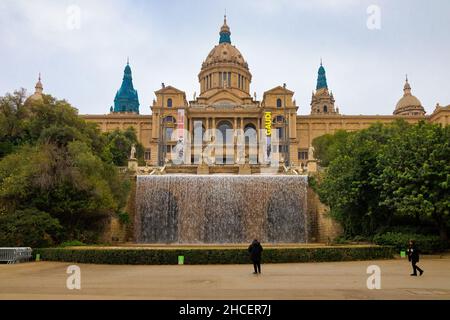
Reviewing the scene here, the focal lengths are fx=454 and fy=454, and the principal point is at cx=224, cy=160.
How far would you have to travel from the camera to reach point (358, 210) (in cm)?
2606

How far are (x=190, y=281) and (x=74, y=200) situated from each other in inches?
603

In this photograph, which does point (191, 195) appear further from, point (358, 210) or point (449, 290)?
point (449, 290)

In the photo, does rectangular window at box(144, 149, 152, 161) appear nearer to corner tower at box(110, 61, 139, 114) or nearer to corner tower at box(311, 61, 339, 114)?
corner tower at box(110, 61, 139, 114)

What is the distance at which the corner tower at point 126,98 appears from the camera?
366ft

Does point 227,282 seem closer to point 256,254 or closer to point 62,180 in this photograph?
point 256,254

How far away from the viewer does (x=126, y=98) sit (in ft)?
368

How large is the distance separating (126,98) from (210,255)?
99.0m

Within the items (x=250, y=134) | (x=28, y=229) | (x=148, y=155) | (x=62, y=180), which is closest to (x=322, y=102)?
(x=250, y=134)

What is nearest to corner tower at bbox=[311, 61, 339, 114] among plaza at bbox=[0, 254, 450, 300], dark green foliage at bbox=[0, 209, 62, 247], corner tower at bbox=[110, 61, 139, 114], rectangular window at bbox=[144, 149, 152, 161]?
rectangular window at bbox=[144, 149, 152, 161]

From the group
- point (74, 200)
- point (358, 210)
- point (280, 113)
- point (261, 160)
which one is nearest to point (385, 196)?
point (358, 210)

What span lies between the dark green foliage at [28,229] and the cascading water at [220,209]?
877 cm

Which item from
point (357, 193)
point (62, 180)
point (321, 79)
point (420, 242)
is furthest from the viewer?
point (321, 79)

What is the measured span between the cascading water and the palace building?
30239mm

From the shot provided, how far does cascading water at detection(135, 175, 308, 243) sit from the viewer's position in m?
31.1
